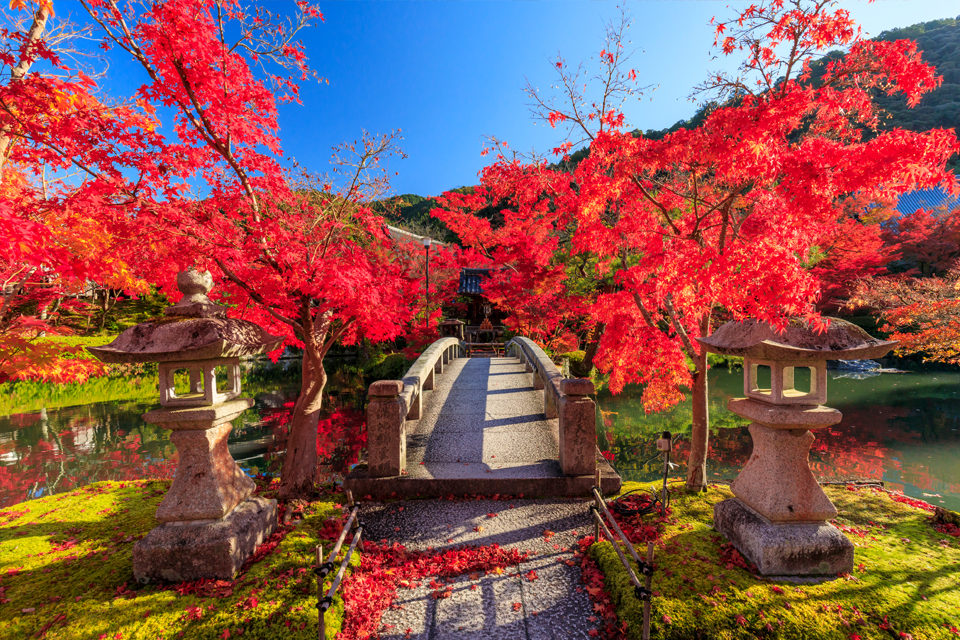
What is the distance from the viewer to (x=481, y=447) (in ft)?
21.2

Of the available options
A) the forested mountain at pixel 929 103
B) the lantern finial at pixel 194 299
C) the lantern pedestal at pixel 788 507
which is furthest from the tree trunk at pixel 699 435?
the forested mountain at pixel 929 103

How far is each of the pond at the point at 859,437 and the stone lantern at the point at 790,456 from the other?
6423 millimetres

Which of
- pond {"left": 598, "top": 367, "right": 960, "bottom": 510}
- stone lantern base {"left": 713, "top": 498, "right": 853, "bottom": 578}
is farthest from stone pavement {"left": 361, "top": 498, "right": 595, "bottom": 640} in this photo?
pond {"left": 598, "top": 367, "right": 960, "bottom": 510}

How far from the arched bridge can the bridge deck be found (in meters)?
0.01

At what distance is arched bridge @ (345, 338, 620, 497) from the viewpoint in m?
5.29

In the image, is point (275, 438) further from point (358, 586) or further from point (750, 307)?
point (750, 307)

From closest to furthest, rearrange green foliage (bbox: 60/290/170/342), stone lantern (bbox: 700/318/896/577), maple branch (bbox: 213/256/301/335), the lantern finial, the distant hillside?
stone lantern (bbox: 700/318/896/577) < the lantern finial < maple branch (bbox: 213/256/301/335) < green foliage (bbox: 60/290/170/342) < the distant hillside

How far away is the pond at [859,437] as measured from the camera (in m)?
9.65

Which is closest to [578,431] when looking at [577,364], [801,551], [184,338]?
[801,551]

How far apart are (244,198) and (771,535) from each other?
6.98 metres

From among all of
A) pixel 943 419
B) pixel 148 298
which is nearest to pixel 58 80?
pixel 148 298

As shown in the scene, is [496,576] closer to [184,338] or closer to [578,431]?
[578,431]

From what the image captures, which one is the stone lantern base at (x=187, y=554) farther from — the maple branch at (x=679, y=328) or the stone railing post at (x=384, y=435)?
the maple branch at (x=679, y=328)

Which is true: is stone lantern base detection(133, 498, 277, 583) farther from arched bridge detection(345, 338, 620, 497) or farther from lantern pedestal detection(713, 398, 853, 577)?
lantern pedestal detection(713, 398, 853, 577)
